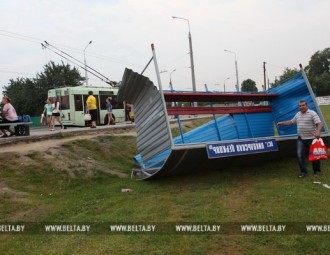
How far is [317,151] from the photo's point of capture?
8438 mm

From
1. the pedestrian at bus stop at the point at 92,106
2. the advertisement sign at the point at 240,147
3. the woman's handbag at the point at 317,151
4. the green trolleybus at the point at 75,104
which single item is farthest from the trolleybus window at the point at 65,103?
the woman's handbag at the point at 317,151

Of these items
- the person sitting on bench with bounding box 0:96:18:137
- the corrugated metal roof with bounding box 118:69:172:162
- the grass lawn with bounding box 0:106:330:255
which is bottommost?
the grass lawn with bounding box 0:106:330:255

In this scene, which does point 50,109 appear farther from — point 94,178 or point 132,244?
point 132,244

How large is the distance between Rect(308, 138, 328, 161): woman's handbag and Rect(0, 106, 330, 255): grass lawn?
421mm

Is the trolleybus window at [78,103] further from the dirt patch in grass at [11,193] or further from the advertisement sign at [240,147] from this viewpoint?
the advertisement sign at [240,147]

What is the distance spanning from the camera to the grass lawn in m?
5.37

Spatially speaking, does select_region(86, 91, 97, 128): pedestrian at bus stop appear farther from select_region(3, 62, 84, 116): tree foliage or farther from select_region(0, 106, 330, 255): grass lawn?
select_region(3, 62, 84, 116): tree foliage

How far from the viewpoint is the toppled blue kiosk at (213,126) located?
810 cm

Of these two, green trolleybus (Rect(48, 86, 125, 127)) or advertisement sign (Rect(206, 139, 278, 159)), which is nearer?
advertisement sign (Rect(206, 139, 278, 159))

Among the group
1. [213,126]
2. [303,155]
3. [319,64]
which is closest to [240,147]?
[303,155]

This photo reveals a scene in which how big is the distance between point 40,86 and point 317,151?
52.8 m

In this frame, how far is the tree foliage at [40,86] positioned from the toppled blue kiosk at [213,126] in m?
47.7

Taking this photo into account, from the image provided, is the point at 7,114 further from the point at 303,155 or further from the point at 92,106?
the point at 303,155

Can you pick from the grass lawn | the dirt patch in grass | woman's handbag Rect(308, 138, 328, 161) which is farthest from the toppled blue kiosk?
the dirt patch in grass
